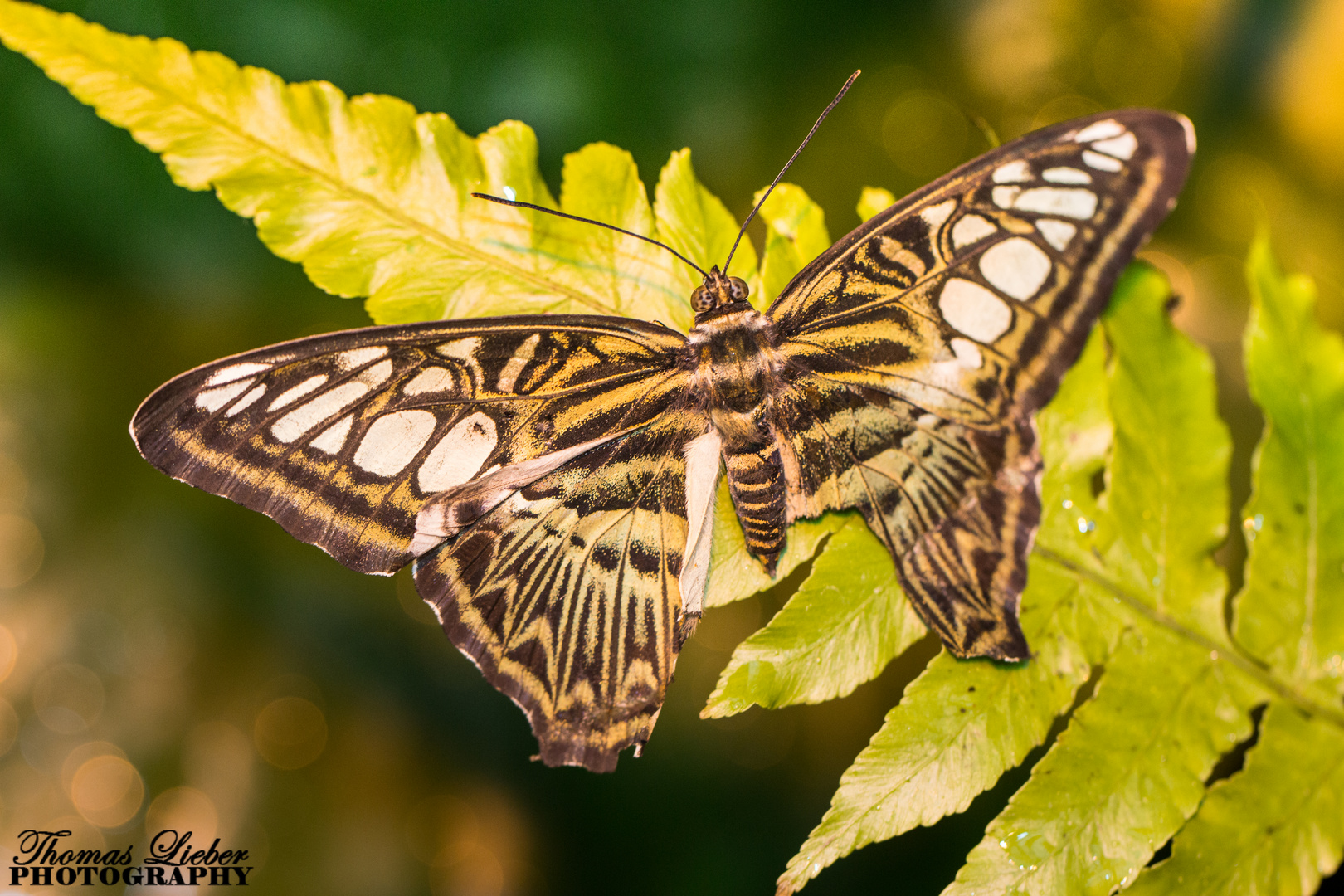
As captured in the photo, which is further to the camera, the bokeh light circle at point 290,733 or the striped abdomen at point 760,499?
the bokeh light circle at point 290,733

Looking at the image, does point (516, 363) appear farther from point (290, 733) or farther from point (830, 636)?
point (290, 733)

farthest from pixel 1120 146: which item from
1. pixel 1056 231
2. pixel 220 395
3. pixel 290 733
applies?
pixel 290 733

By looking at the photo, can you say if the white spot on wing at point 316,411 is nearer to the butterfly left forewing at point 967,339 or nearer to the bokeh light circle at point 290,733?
the butterfly left forewing at point 967,339

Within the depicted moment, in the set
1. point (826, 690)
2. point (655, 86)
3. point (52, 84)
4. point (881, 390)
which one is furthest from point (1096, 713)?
point (52, 84)

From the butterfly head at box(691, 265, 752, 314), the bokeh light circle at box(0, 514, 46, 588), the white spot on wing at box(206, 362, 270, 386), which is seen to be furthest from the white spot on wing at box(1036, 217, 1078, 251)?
the bokeh light circle at box(0, 514, 46, 588)

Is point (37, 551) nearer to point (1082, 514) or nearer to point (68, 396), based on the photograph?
A: point (68, 396)

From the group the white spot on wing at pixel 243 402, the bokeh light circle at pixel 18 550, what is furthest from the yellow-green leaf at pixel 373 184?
the bokeh light circle at pixel 18 550
